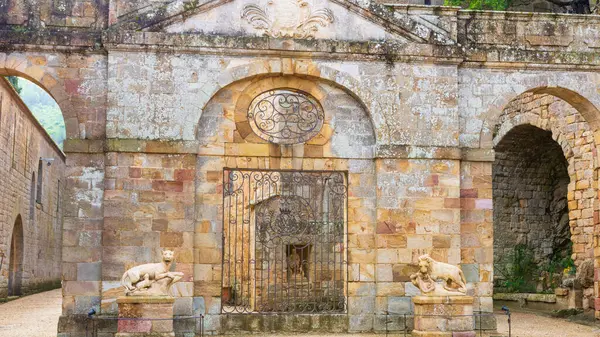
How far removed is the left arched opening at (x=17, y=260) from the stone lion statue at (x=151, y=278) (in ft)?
40.3

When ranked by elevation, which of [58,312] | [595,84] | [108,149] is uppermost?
[595,84]

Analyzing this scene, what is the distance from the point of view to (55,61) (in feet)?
42.9

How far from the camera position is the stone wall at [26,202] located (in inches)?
819

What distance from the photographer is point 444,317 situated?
474 inches

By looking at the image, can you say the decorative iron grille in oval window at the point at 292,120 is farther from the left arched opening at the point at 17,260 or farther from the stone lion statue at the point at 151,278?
the left arched opening at the point at 17,260

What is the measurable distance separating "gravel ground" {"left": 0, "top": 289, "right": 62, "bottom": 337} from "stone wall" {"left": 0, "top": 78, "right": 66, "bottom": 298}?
2.46 ft

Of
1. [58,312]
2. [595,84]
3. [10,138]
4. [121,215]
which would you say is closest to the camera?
[121,215]

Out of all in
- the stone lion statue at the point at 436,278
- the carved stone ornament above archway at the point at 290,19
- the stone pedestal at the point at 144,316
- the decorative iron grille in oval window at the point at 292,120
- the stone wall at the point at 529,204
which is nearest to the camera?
the stone pedestal at the point at 144,316

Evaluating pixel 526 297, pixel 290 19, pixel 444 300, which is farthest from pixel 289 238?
pixel 526 297

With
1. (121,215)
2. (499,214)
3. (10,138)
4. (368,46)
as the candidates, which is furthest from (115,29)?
(499,214)

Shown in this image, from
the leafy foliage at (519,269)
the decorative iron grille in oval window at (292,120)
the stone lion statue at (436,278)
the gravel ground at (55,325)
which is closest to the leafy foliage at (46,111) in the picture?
the gravel ground at (55,325)

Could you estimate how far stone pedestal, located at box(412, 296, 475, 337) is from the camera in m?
12.0

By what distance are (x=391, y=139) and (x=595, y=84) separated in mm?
3841

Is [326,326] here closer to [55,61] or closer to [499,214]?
[55,61]
